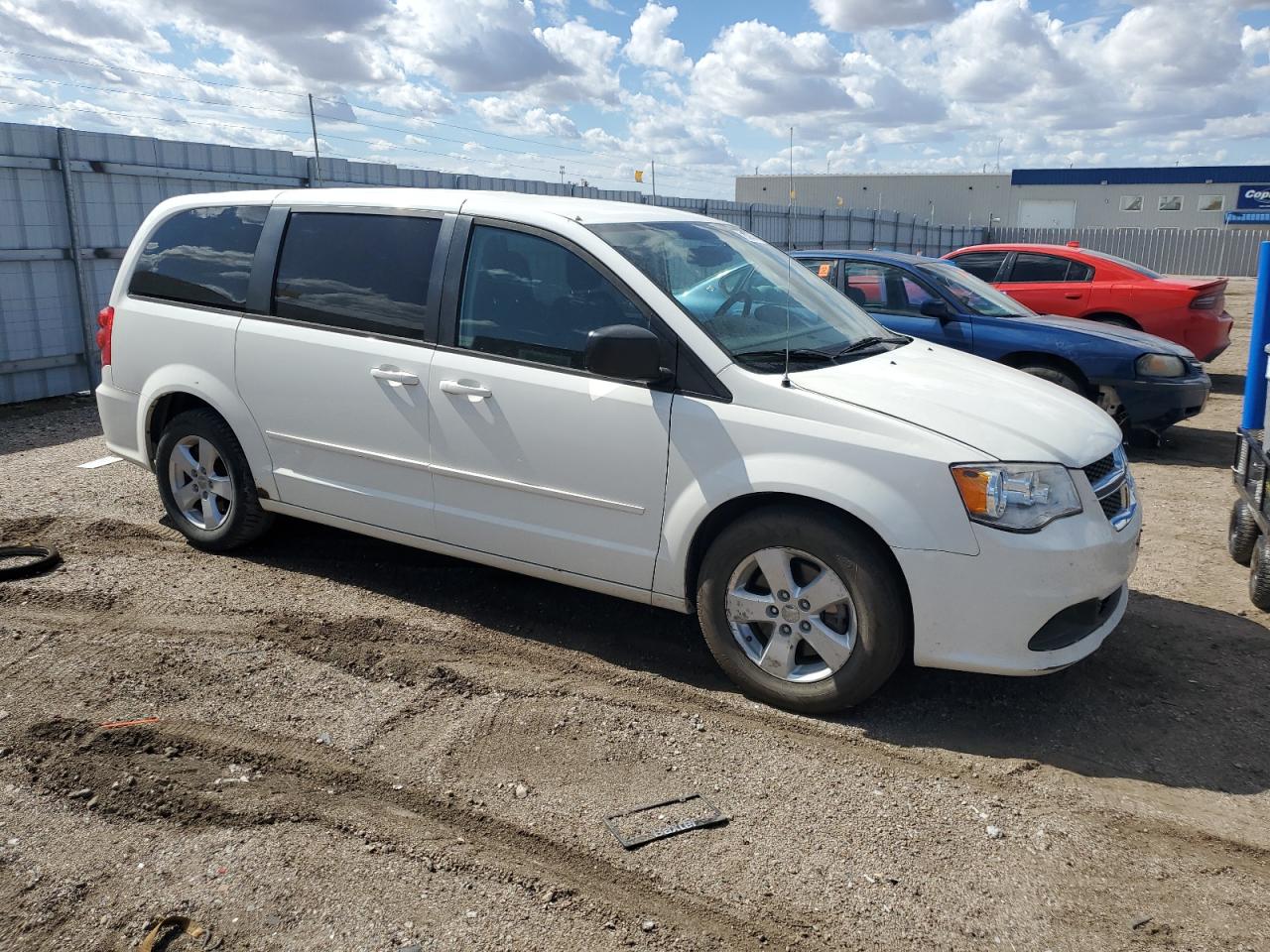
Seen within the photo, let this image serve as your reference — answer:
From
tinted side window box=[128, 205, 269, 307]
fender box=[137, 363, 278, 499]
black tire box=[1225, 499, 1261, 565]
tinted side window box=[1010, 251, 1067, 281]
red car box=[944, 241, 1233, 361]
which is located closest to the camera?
fender box=[137, 363, 278, 499]

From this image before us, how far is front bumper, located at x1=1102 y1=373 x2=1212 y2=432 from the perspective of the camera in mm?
8445

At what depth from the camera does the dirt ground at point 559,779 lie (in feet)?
9.23

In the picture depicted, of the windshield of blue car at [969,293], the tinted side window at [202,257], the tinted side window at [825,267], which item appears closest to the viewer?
the tinted side window at [202,257]

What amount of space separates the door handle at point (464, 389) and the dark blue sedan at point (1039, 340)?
492 cm

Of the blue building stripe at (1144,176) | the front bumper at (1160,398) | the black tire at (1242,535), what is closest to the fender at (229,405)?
the black tire at (1242,535)

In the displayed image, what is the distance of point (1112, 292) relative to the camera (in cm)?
1146

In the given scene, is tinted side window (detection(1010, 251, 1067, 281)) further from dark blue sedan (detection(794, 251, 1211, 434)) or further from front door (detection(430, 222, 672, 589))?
front door (detection(430, 222, 672, 589))

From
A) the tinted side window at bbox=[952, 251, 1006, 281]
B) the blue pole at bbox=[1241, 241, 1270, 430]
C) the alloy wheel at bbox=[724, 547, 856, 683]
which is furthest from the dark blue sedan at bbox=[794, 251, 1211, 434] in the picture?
the alloy wheel at bbox=[724, 547, 856, 683]

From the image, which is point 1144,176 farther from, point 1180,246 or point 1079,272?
point 1079,272

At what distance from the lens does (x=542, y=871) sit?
118 inches

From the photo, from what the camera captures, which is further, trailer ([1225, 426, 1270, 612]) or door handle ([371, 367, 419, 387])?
trailer ([1225, 426, 1270, 612])

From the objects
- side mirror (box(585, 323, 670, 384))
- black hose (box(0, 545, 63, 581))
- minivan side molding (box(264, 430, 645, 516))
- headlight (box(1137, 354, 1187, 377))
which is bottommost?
black hose (box(0, 545, 63, 581))

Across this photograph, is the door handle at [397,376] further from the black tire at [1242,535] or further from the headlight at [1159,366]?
the headlight at [1159,366]

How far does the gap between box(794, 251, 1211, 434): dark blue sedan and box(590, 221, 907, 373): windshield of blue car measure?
3.86 m
